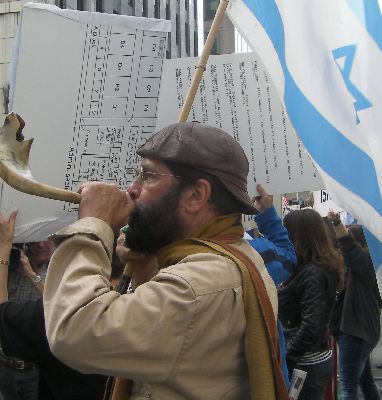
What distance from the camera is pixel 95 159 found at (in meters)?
2.23

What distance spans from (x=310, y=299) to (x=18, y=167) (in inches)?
104

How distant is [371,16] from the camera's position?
212cm

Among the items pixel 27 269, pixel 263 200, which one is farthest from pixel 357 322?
pixel 27 269

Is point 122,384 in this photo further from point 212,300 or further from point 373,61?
point 373,61

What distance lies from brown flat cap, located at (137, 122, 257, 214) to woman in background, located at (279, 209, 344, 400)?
2.37m

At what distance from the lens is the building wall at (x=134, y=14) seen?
19.2 metres

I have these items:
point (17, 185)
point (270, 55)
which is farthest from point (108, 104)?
point (17, 185)

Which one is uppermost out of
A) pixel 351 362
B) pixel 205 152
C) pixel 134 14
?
pixel 134 14

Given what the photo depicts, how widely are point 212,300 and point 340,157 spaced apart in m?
1.10

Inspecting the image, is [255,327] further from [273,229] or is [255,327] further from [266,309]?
[273,229]

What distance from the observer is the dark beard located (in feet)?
4.75

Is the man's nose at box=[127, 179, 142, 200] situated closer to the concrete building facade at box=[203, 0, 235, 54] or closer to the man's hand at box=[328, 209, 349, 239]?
the man's hand at box=[328, 209, 349, 239]

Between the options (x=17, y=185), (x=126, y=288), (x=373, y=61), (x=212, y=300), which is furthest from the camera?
(x=373, y=61)

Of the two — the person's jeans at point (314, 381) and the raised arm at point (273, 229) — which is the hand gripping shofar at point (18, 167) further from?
the person's jeans at point (314, 381)
